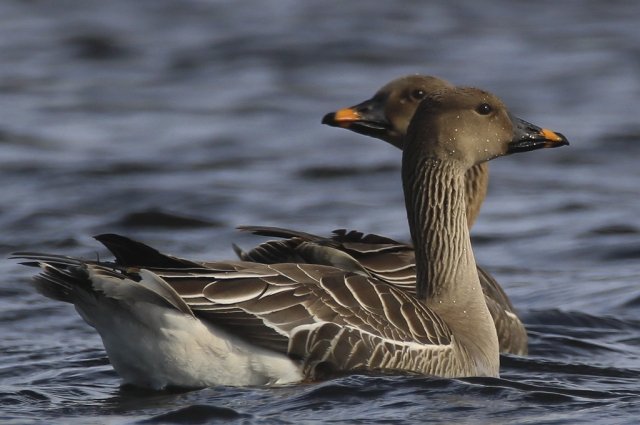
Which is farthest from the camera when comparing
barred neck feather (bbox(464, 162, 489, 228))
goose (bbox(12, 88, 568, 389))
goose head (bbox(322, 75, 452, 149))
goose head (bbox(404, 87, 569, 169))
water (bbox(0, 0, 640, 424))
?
barred neck feather (bbox(464, 162, 489, 228))

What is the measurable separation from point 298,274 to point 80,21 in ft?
53.4

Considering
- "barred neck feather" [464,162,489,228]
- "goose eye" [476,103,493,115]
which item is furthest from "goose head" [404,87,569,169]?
"barred neck feather" [464,162,489,228]

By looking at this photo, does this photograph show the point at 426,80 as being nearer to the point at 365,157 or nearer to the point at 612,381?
the point at 612,381

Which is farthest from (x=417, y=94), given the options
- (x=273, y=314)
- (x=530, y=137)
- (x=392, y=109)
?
(x=273, y=314)

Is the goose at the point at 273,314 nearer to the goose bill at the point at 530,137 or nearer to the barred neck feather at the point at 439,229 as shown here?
the barred neck feather at the point at 439,229

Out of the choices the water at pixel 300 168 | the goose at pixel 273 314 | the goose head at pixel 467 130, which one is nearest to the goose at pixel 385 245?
the water at pixel 300 168

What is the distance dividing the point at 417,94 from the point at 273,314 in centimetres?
349

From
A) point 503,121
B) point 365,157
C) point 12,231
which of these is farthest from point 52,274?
point 365,157

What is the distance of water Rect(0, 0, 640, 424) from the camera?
8.24 metres

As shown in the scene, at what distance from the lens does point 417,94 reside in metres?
11.0

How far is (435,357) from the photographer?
27.7 ft

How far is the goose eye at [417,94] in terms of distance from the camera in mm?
11016

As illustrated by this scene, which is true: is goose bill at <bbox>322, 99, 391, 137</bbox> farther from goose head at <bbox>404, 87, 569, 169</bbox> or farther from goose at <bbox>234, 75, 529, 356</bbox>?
goose head at <bbox>404, 87, 569, 169</bbox>

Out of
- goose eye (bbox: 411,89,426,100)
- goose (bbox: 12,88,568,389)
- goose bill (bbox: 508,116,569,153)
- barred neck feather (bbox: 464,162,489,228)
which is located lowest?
goose (bbox: 12,88,568,389)
